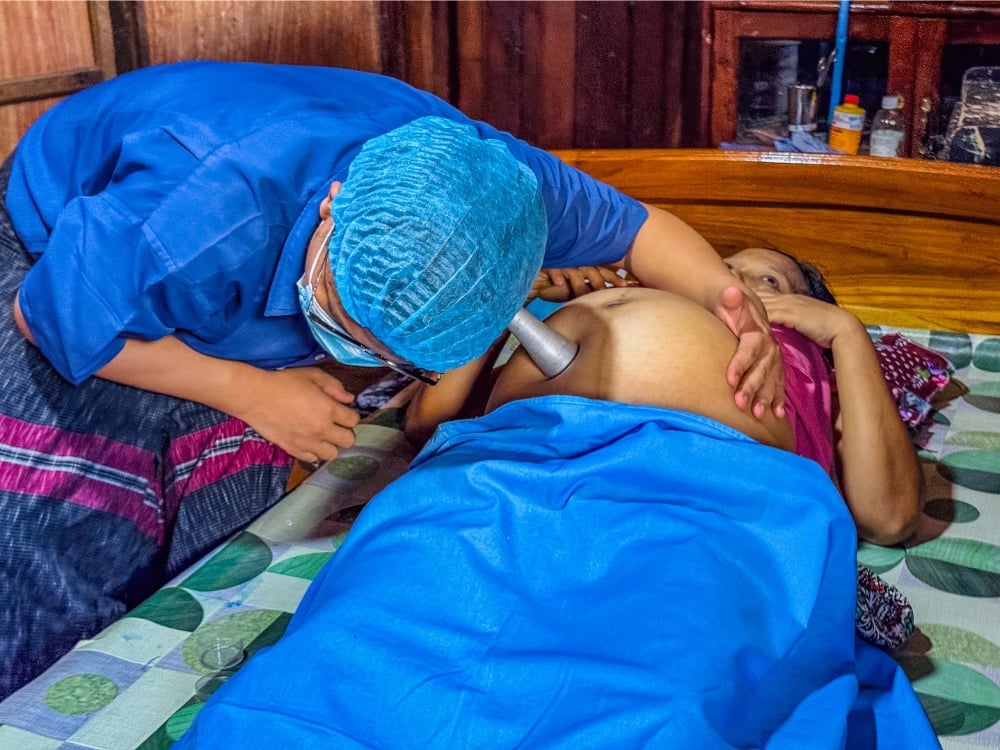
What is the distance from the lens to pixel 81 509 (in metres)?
1.30

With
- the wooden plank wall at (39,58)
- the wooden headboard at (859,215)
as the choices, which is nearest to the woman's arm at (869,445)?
the wooden headboard at (859,215)

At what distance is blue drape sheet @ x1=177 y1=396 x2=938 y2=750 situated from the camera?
3.02 feet

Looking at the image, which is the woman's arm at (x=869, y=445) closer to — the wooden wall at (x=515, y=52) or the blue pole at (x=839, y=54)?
the blue pole at (x=839, y=54)

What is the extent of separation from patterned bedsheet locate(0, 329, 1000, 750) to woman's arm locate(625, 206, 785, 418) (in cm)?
33

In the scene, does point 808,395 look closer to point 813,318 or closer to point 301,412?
point 813,318

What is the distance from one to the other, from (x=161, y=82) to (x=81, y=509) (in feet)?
1.75

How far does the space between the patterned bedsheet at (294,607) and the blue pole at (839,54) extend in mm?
766

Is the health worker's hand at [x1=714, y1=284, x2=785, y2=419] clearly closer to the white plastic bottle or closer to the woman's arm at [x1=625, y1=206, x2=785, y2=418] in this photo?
the woman's arm at [x1=625, y1=206, x2=785, y2=418]

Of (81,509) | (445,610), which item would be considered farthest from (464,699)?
(81,509)

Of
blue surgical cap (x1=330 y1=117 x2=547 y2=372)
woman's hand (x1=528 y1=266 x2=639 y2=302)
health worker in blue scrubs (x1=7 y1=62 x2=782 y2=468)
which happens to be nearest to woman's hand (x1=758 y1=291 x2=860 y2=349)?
health worker in blue scrubs (x1=7 y1=62 x2=782 y2=468)

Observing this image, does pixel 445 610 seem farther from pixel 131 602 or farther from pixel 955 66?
pixel 955 66

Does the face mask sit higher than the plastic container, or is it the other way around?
the plastic container

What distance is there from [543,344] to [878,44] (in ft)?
4.17

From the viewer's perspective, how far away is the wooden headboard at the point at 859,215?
191cm
